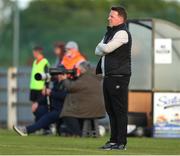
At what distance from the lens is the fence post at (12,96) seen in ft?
87.1

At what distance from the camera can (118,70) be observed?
1385 cm

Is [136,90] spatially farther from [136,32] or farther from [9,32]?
[9,32]

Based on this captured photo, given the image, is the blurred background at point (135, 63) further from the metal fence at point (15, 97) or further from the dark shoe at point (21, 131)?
the dark shoe at point (21, 131)

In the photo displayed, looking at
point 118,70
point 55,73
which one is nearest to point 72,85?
point 55,73

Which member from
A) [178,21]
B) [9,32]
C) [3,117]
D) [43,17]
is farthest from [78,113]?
[43,17]

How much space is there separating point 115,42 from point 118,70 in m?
0.44

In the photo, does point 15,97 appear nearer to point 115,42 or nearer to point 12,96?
point 12,96

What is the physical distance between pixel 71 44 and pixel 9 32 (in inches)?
660

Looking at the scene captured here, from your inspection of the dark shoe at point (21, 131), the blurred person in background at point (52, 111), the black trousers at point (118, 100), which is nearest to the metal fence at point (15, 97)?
the blurred person in background at point (52, 111)

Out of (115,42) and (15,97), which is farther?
(15,97)

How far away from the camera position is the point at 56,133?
1984 centimetres

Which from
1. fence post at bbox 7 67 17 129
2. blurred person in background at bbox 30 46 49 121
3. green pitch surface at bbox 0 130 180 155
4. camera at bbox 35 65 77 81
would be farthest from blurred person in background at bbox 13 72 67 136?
fence post at bbox 7 67 17 129

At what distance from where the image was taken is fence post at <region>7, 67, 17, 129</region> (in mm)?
26547

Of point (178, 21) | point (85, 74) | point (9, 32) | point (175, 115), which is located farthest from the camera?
point (9, 32)
